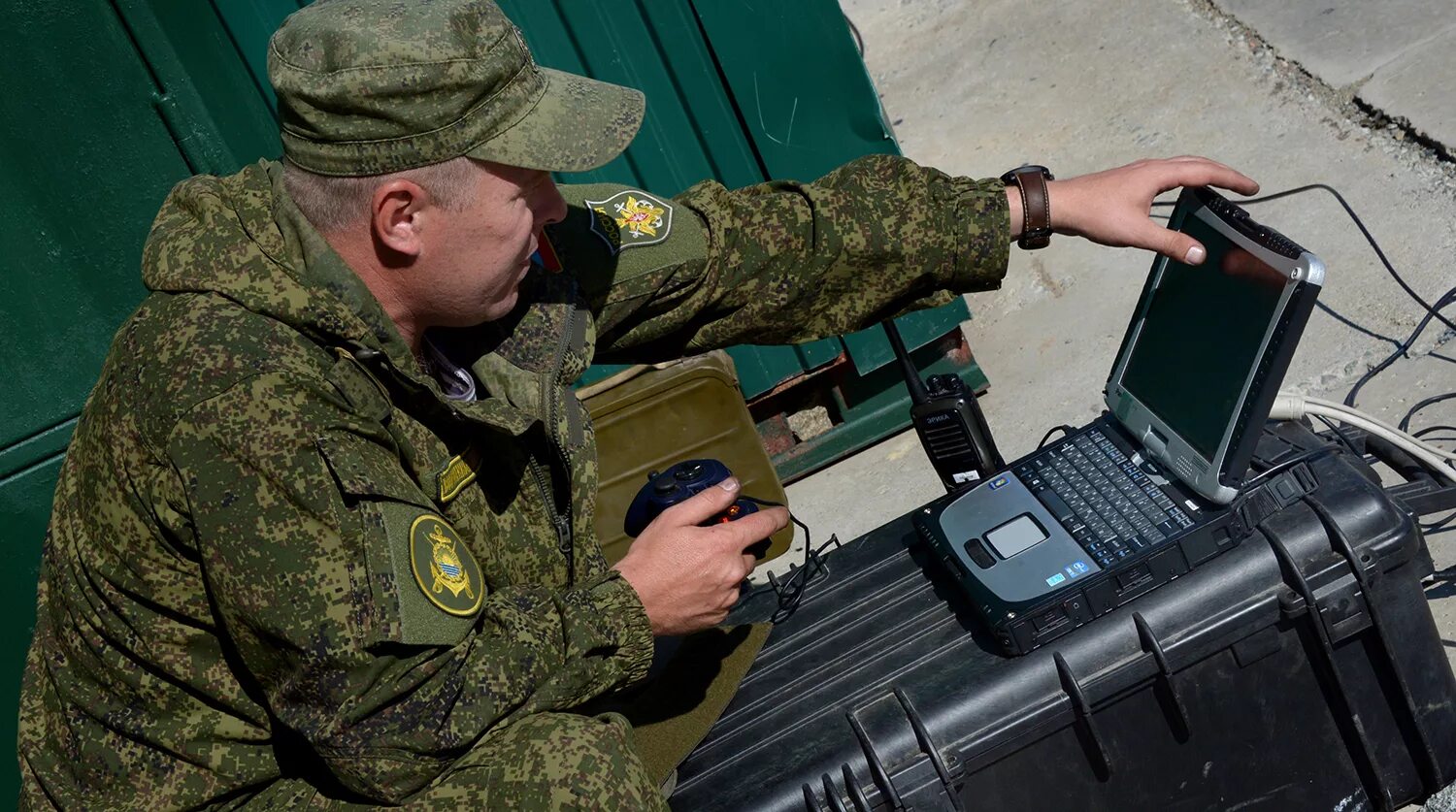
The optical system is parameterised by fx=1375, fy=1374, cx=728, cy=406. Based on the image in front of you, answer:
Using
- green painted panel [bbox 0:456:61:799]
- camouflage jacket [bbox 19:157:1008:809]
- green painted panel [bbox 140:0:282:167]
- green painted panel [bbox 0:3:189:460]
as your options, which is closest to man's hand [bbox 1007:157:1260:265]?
camouflage jacket [bbox 19:157:1008:809]

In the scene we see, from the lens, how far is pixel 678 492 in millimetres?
2342

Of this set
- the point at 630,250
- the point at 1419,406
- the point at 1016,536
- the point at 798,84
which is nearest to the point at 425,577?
the point at 630,250

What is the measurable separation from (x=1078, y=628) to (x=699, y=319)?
0.87 m

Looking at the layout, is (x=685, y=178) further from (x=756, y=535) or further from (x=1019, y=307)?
(x=756, y=535)

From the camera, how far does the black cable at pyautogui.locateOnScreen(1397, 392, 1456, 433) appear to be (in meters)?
3.09

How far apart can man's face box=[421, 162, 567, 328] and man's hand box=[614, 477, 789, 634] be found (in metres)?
0.45

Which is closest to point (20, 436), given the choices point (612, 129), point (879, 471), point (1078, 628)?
point (612, 129)

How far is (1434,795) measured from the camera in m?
2.38

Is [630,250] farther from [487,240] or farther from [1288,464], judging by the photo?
[1288,464]

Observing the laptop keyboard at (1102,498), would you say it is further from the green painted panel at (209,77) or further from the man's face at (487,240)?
the green painted panel at (209,77)

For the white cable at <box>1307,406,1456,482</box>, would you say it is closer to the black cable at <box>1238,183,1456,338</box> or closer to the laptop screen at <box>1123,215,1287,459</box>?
the laptop screen at <box>1123,215,1287,459</box>

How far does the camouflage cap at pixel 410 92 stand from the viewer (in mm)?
1895

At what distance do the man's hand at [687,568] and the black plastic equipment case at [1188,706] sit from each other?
28 cm

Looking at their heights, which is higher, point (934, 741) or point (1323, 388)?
point (934, 741)
